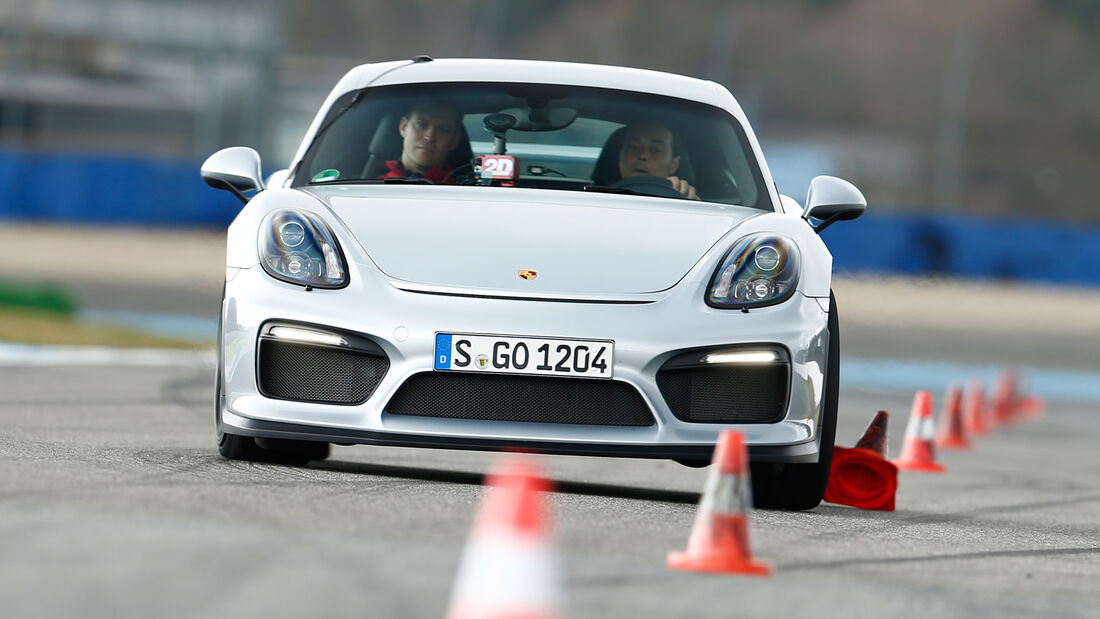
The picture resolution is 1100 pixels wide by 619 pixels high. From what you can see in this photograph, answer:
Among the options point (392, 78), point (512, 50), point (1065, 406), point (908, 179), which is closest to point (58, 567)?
point (392, 78)

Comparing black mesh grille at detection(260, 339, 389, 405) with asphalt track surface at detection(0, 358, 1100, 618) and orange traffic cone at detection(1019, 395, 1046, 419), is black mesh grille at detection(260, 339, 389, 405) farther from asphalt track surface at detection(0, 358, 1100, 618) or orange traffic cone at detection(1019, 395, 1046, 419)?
orange traffic cone at detection(1019, 395, 1046, 419)

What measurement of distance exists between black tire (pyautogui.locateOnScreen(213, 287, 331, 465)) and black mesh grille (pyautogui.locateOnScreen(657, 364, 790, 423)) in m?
1.41

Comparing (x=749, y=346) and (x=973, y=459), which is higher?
(x=749, y=346)

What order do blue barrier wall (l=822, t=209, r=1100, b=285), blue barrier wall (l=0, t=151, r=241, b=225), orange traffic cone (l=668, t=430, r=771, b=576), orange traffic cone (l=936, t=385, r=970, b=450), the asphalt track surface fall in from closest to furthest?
the asphalt track surface → orange traffic cone (l=668, t=430, r=771, b=576) → orange traffic cone (l=936, t=385, r=970, b=450) → blue barrier wall (l=822, t=209, r=1100, b=285) → blue barrier wall (l=0, t=151, r=241, b=225)

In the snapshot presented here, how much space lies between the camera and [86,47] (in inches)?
1512

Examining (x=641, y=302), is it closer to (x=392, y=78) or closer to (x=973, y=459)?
(x=392, y=78)

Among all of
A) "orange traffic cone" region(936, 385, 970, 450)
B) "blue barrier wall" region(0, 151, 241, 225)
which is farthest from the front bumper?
"blue barrier wall" region(0, 151, 241, 225)

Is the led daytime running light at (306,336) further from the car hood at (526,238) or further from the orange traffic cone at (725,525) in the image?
the orange traffic cone at (725,525)

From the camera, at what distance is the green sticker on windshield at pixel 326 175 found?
5.96m

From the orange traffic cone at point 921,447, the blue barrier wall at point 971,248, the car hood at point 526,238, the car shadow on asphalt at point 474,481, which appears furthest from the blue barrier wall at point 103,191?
the car hood at point 526,238

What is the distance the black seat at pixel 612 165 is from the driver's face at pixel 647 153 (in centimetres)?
2

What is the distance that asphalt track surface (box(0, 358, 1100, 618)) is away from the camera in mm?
3459

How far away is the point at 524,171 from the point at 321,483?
1407mm

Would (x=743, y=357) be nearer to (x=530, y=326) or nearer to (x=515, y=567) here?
(x=530, y=326)
